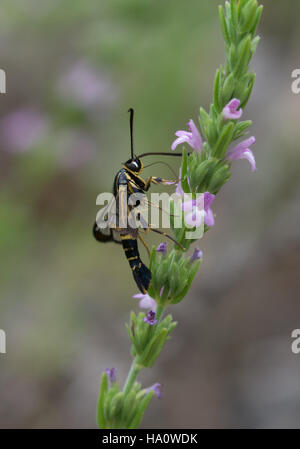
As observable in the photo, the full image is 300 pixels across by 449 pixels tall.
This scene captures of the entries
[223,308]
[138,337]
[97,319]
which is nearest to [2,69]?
[97,319]

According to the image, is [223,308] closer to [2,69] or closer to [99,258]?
[99,258]

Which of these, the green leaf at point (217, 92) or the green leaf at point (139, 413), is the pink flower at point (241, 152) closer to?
the green leaf at point (217, 92)

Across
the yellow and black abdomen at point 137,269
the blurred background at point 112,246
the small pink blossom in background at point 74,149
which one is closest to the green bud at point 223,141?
the yellow and black abdomen at point 137,269

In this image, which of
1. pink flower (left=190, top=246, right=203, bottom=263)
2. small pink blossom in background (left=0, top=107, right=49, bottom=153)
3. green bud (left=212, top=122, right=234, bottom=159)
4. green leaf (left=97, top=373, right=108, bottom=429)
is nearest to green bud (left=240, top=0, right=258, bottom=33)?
green bud (left=212, top=122, right=234, bottom=159)

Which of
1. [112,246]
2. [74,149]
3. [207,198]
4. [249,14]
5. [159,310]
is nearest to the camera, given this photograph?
[249,14]

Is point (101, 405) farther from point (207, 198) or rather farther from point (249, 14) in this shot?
point (249, 14)

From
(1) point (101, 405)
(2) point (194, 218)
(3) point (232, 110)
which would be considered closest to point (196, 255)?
(2) point (194, 218)
